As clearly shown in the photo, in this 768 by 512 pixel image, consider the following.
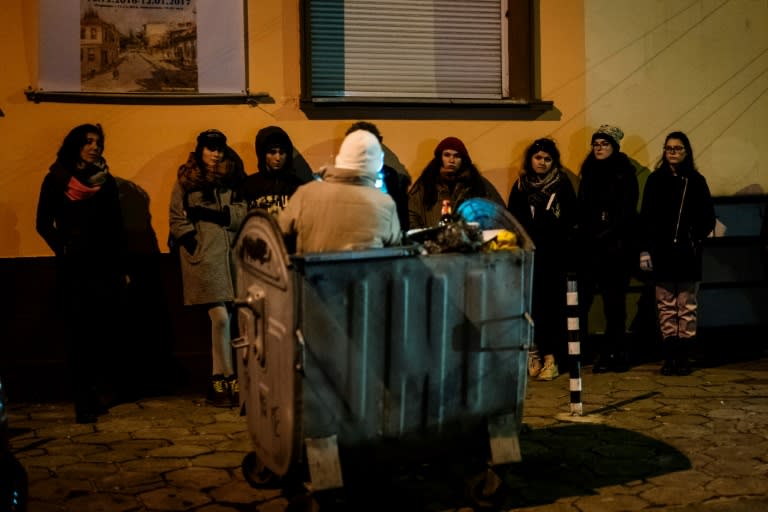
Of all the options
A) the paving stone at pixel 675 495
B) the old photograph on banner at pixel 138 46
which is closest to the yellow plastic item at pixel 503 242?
the paving stone at pixel 675 495

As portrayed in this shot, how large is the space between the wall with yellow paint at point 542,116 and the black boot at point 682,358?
76.5 inches

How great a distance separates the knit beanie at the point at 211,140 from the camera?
851 cm

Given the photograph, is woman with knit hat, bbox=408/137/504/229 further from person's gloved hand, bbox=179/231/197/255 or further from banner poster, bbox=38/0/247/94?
person's gloved hand, bbox=179/231/197/255

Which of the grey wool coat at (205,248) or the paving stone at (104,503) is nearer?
the paving stone at (104,503)

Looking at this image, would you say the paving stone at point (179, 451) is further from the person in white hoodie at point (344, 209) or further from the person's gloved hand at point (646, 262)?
the person's gloved hand at point (646, 262)

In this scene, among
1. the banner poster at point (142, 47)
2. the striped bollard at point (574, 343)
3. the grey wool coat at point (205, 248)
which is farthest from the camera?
the banner poster at point (142, 47)

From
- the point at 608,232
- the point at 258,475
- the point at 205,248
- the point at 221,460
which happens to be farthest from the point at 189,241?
the point at 608,232

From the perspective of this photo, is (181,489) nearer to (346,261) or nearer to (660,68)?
(346,261)

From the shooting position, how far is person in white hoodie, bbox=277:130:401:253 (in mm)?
5633

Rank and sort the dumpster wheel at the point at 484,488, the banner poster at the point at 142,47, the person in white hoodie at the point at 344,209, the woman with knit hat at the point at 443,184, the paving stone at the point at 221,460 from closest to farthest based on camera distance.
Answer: the person in white hoodie at the point at 344,209
the dumpster wheel at the point at 484,488
the paving stone at the point at 221,460
the banner poster at the point at 142,47
the woman with knit hat at the point at 443,184

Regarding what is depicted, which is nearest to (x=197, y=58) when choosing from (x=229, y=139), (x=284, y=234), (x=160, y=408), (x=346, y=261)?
(x=229, y=139)

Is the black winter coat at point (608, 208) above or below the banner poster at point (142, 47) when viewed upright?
below

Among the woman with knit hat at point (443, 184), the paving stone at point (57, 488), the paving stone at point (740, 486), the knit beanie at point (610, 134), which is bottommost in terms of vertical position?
the paving stone at point (57, 488)

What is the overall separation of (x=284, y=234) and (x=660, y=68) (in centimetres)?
600
